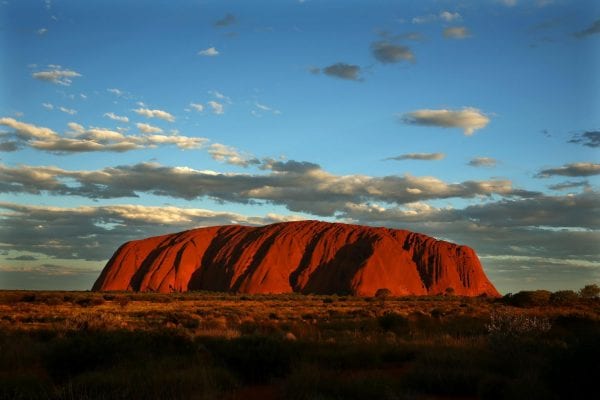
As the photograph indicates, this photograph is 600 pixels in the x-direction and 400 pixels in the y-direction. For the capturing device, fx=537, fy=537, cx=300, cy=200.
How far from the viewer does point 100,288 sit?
80.1 m

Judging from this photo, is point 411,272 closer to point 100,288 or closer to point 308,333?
point 100,288

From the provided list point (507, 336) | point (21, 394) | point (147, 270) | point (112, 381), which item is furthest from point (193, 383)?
point (147, 270)

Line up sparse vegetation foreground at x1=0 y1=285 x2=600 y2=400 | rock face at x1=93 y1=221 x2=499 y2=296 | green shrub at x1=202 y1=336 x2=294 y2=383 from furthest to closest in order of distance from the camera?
1. rock face at x1=93 y1=221 x2=499 y2=296
2. green shrub at x1=202 y1=336 x2=294 y2=383
3. sparse vegetation foreground at x1=0 y1=285 x2=600 y2=400

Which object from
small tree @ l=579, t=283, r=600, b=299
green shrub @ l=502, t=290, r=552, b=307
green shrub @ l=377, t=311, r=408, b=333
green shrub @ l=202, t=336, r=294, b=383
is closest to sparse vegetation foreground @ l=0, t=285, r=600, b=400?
green shrub @ l=202, t=336, r=294, b=383

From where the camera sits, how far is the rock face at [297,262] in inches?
2830

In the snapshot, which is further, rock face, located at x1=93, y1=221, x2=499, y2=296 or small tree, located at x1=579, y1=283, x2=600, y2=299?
rock face, located at x1=93, y1=221, x2=499, y2=296

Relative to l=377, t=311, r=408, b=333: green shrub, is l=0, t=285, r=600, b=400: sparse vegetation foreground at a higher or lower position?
higher

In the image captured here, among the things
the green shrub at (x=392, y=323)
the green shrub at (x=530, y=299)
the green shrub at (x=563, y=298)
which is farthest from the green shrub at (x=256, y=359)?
the green shrub at (x=563, y=298)

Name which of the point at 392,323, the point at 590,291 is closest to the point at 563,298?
the point at 590,291

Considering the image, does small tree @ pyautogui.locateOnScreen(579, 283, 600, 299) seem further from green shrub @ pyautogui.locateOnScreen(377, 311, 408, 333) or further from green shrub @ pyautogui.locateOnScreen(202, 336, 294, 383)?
green shrub @ pyautogui.locateOnScreen(202, 336, 294, 383)

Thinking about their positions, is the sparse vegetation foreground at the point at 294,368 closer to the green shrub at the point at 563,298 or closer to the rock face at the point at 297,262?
the green shrub at the point at 563,298

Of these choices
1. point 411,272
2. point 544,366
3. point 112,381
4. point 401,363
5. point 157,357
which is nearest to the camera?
point 112,381

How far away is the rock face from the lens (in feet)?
236

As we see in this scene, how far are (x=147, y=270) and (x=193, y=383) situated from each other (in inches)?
2988
